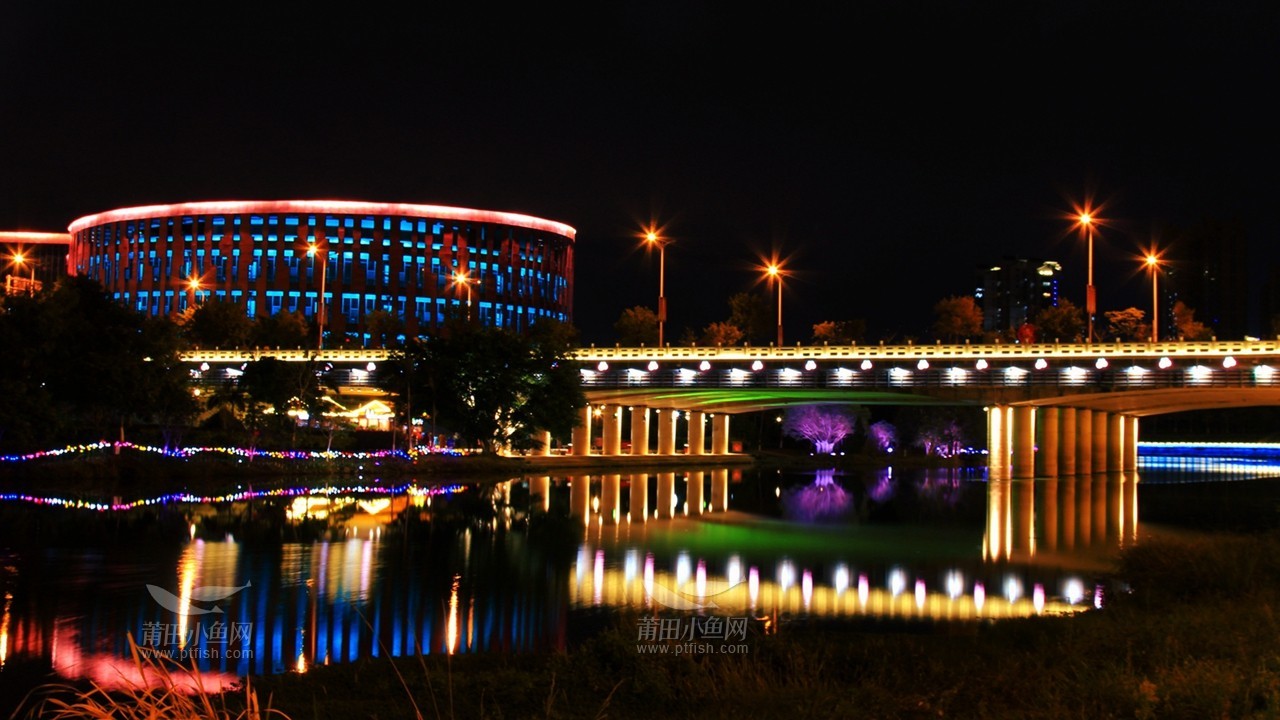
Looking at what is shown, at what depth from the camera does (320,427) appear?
84062mm

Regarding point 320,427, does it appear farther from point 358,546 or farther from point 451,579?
point 451,579

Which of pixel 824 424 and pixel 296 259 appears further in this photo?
pixel 296 259

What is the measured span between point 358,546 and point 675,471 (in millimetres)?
64351

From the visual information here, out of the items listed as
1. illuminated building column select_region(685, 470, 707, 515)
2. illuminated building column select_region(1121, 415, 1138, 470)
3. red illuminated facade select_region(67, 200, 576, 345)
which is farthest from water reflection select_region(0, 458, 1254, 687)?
red illuminated facade select_region(67, 200, 576, 345)

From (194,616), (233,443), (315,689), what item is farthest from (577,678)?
(233,443)

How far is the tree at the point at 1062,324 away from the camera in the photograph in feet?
407

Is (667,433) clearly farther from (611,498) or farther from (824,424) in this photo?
(611,498)

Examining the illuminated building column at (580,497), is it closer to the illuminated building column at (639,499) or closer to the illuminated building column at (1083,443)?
the illuminated building column at (639,499)

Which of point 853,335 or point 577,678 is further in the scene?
point 853,335

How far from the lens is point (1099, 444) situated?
345ft

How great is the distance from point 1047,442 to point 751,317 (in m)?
49.6

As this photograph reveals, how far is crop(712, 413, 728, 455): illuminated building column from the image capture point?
12181 cm

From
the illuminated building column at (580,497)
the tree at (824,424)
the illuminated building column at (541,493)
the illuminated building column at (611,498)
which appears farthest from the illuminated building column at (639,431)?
the tree at (824,424)

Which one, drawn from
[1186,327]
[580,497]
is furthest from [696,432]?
[580,497]
